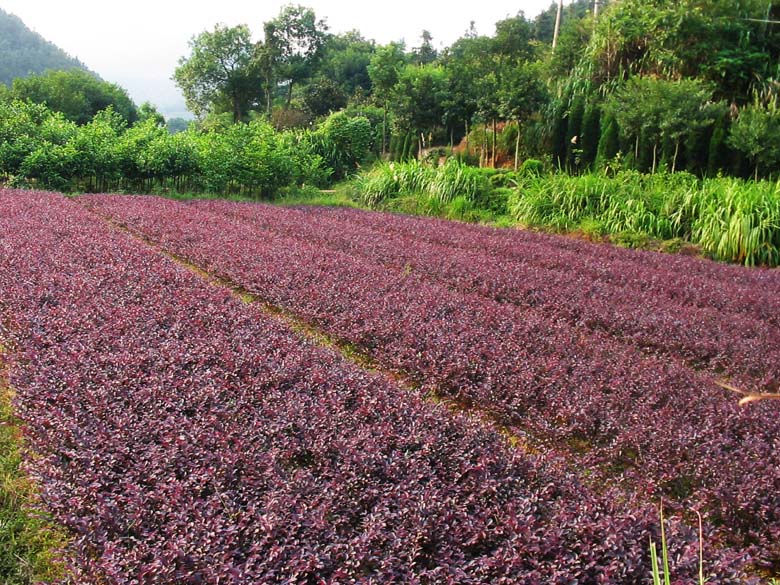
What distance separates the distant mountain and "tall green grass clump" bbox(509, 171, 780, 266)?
3768 inches

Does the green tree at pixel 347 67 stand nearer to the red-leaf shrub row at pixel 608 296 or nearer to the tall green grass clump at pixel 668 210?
the tall green grass clump at pixel 668 210

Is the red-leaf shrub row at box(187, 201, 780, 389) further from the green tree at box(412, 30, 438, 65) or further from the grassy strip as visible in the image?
the green tree at box(412, 30, 438, 65)

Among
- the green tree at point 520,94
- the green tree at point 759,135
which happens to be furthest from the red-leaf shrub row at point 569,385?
the green tree at point 520,94

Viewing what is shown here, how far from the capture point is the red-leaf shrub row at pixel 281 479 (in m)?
1.99

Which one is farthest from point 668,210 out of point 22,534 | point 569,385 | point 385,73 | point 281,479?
point 385,73

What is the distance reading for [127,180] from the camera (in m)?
15.6

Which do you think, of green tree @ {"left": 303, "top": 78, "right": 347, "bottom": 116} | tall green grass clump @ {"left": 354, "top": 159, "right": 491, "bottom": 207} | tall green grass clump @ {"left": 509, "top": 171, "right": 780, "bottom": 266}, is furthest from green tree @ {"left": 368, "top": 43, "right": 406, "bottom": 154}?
tall green grass clump @ {"left": 509, "top": 171, "right": 780, "bottom": 266}

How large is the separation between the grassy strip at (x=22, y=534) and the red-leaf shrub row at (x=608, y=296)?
4007 mm

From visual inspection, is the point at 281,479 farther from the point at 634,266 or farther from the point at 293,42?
the point at 293,42

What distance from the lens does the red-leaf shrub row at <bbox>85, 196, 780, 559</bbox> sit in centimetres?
270

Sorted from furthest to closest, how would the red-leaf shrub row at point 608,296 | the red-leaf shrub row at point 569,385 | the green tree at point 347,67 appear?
the green tree at point 347,67 < the red-leaf shrub row at point 608,296 < the red-leaf shrub row at point 569,385

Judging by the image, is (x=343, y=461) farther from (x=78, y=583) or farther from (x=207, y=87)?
(x=207, y=87)

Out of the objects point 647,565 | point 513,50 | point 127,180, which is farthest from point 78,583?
point 513,50

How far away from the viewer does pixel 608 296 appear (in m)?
5.93
